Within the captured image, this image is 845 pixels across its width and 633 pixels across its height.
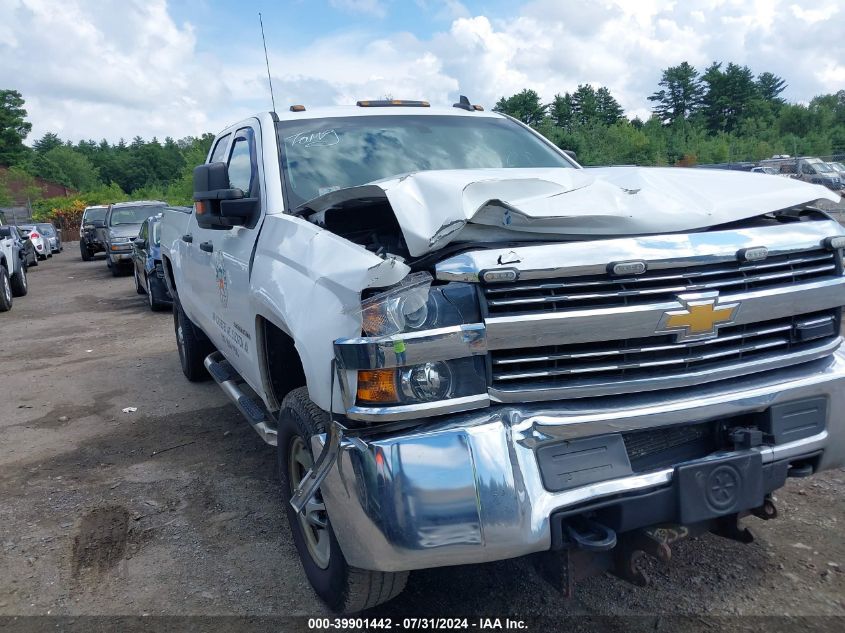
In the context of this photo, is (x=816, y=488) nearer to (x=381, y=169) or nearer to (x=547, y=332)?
(x=547, y=332)

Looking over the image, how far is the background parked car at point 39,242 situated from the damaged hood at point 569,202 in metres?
24.8

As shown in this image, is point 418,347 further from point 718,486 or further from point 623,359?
point 718,486

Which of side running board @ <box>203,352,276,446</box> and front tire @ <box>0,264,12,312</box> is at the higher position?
side running board @ <box>203,352,276,446</box>

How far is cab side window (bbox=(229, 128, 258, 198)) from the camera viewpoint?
3902 millimetres

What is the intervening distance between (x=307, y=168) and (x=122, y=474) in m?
2.32

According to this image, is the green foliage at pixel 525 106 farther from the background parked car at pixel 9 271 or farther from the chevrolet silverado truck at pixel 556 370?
the chevrolet silverado truck at pixel 556 370

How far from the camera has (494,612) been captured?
2.85 m

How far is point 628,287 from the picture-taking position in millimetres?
2361

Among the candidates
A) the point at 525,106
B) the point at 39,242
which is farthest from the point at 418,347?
the point at 525,106

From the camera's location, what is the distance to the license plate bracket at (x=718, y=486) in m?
2.29

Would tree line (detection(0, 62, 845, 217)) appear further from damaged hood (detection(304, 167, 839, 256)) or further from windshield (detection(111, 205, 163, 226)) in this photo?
damaged hood (detection(304, 167, 839, 256))

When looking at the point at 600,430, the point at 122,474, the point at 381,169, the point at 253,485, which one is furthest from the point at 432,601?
the point at 122,474

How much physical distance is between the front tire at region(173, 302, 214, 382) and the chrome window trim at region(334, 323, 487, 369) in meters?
4.30

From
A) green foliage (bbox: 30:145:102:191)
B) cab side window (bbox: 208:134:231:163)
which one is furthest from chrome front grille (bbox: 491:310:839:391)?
green foliage (bbox: 30:145:102:191)
